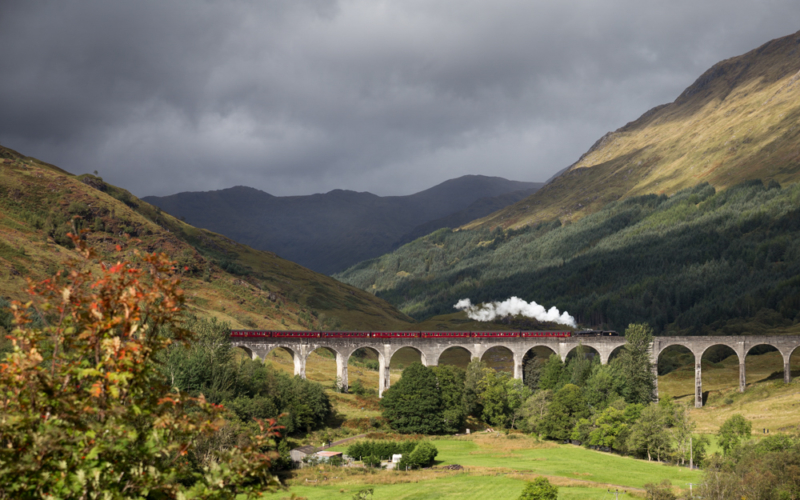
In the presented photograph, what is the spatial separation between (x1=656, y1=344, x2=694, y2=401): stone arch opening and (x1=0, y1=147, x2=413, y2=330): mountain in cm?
7442

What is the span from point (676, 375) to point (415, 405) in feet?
226

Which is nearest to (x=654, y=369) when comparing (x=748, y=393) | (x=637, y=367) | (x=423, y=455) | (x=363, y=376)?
(x=637, y=367)

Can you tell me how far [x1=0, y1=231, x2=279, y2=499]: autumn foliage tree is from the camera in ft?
30.8

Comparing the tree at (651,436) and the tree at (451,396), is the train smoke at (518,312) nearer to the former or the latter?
the tree at (451,396)

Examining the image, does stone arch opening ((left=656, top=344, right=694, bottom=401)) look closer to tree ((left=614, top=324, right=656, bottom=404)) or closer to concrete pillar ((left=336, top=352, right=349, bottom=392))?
tree ((left=614, top=324, right=656, bottom=404))

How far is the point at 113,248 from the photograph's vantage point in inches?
4756

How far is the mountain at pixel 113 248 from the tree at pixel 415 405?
51950 mm

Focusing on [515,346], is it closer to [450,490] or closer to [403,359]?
[450,490]

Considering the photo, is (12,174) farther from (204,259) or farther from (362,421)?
(362,421)

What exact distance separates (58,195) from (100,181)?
32658 mm

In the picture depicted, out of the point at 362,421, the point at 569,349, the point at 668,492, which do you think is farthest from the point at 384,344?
the point at 668,492

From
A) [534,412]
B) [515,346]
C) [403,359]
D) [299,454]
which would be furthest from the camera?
[403,359]

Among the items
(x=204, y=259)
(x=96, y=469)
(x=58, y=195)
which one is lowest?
(x=96, y=469)

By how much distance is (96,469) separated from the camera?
9234 millimetres
